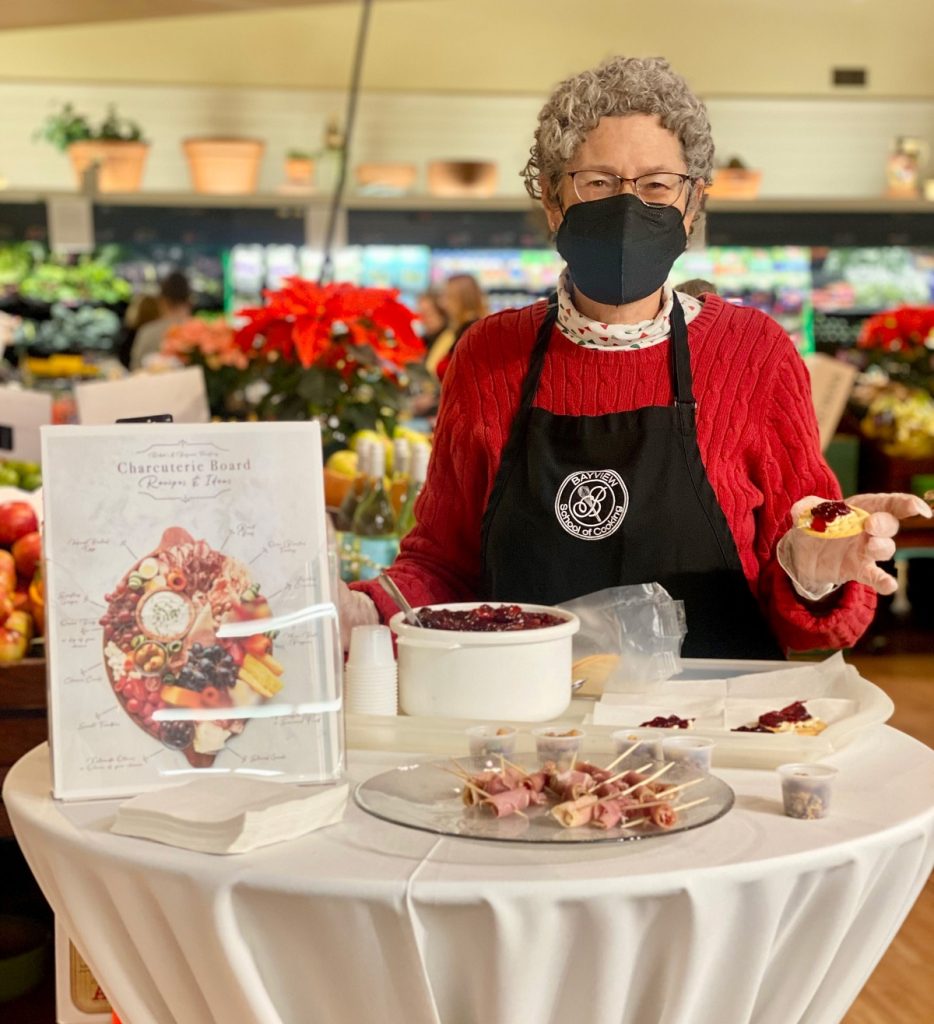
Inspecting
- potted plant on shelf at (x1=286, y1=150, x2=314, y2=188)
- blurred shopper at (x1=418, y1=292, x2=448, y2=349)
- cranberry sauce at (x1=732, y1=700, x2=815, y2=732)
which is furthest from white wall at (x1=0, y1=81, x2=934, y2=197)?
cranberry sauce at (x1=732, y1=700, x2=815, y2=732)

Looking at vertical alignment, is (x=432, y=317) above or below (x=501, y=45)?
below

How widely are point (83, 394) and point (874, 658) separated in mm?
4371

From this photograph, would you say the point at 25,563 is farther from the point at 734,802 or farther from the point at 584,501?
the point at 734,802

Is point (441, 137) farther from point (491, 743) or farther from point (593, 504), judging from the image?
point (491, 743)

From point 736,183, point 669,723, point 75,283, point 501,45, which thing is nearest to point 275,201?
point 75,283

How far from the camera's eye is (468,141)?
1008 centimetres

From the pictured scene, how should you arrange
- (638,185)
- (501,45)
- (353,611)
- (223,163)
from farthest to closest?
1. (501,45)
2. (223,163)
3. (638,185)
4. (353,611)

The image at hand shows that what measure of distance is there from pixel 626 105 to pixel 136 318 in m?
6.92

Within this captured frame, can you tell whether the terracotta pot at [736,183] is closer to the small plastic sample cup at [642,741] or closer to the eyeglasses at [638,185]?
the eyeglasses at [638,185]

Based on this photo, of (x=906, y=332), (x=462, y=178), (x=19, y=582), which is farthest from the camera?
(x=462, y=178)

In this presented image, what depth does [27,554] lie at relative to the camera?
296cm

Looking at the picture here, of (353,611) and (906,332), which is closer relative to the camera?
(353,611)

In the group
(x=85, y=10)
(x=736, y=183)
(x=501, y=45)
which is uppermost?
(x=501, y=45)

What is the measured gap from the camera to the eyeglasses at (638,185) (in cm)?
221
